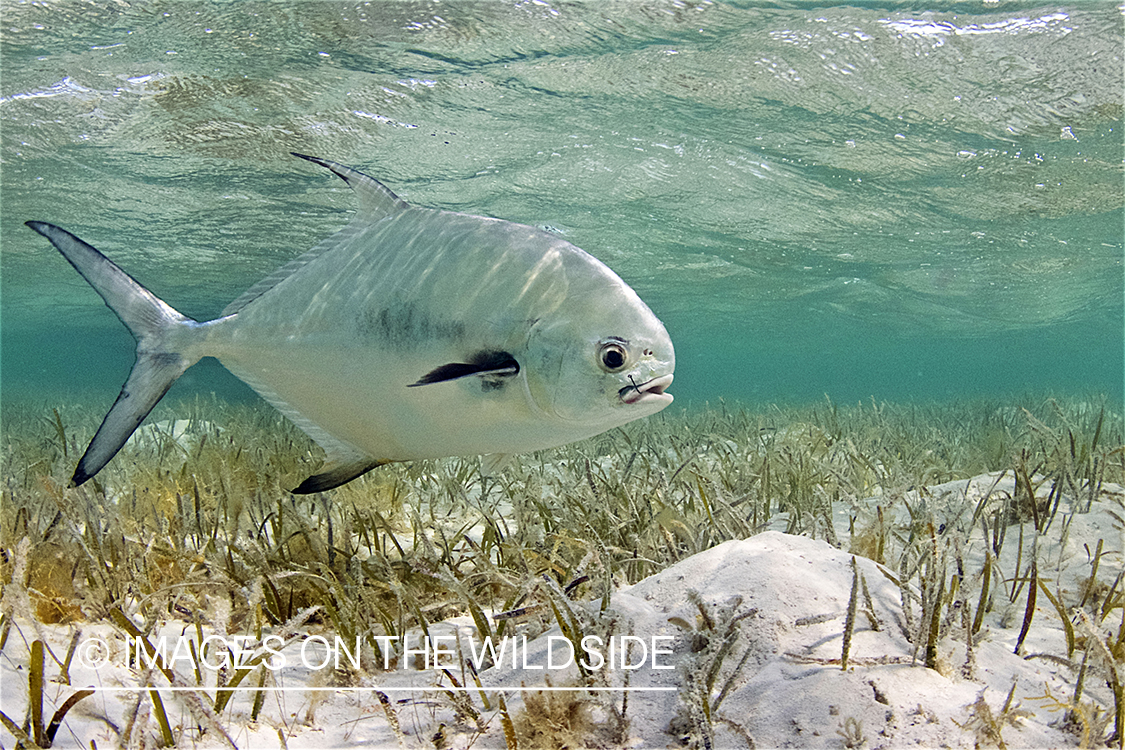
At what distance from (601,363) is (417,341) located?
29.3 inches

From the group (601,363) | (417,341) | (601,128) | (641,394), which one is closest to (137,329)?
(417,341)

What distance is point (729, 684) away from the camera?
169 cm

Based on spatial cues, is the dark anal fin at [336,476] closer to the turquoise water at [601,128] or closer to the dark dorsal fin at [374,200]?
the dark dorsal fin at [374,200]

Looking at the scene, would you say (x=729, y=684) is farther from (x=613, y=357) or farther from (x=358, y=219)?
(x=358, y=219)

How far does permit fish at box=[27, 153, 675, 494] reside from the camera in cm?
207

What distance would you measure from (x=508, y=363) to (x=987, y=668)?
6.17ft

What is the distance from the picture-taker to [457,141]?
1180 centimetres

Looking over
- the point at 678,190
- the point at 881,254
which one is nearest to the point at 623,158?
the point at 678,190

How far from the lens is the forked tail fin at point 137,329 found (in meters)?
2.62

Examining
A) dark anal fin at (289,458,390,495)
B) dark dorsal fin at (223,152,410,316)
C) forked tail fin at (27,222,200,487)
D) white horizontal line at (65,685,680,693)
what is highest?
dark dorsal fin at (223,152,410,316)

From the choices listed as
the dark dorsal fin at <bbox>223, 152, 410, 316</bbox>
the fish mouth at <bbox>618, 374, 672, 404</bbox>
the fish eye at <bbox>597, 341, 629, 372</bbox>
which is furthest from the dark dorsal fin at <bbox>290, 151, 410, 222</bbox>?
the fish mouth at <bbox>618, 374, 672, 404</bbox>

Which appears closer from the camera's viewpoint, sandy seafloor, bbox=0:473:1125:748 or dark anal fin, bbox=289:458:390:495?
sandy seafloor, bbox=0:473:1125:748

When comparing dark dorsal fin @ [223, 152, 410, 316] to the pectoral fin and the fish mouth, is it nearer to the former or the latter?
Answer: the pectoral fin

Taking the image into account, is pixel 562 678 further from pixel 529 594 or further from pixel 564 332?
pixel 564 332
